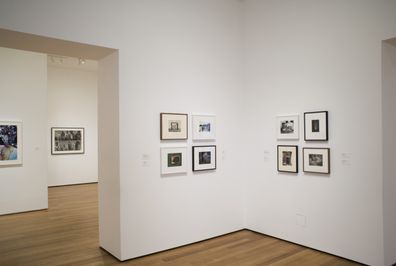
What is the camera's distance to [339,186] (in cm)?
509

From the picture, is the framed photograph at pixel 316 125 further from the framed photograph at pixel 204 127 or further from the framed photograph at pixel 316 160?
the framed photograph at pixel 204 127

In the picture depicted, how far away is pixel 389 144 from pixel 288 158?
65.5 inches

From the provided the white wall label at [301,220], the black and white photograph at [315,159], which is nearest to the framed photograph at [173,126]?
the black and white photograph at [315,159]

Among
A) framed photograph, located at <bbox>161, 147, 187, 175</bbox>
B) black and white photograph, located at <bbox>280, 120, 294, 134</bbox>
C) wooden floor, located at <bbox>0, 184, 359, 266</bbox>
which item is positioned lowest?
wooden floor, located at <bbox>0, 184, 359, 266</bbox>

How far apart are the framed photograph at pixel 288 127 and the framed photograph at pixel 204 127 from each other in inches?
50.1

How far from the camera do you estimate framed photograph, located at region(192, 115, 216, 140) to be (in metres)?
5.99

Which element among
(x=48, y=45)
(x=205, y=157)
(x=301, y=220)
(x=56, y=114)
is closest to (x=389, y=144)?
(x=301, y=220)

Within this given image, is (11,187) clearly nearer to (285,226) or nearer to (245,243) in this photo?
(245,243)

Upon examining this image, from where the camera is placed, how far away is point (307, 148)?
553 centimetres

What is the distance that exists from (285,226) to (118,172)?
3.26 m

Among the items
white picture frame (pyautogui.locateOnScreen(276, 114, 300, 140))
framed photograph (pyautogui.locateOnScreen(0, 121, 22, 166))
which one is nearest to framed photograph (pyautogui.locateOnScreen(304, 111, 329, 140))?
white picture frame (pyautogui.locateOnScreen(276, 114, 300, 140))

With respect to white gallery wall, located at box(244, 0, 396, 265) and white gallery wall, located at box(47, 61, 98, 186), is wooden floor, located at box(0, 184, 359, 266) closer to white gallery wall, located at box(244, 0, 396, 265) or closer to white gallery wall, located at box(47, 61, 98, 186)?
white gallery wall, located at box(244, 0, 396, 265)

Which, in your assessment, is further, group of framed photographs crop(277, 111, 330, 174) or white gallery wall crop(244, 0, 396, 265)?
group of framed photographs crop(277, 111, 330, 174)

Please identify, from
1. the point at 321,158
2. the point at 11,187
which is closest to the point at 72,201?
the point at 11,187
